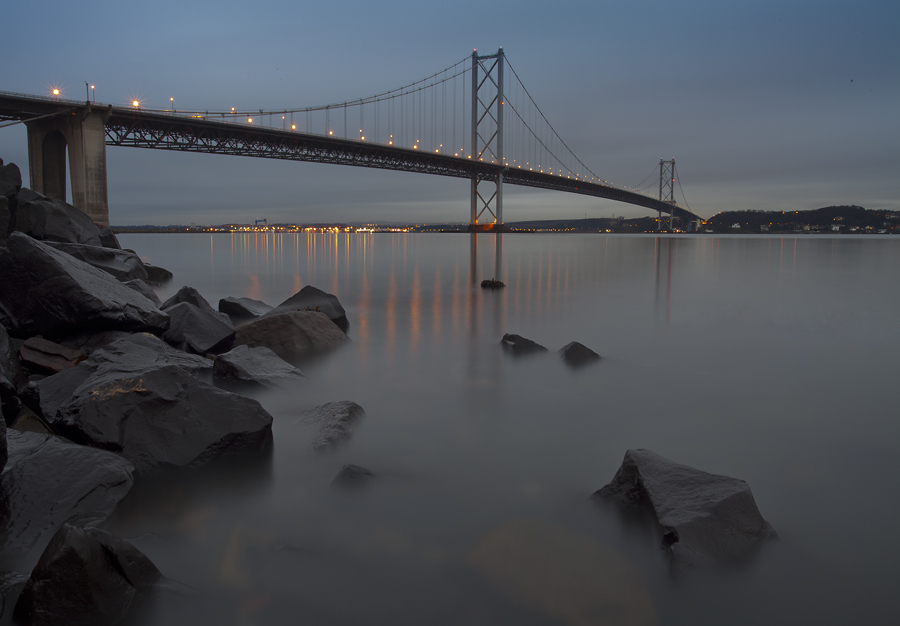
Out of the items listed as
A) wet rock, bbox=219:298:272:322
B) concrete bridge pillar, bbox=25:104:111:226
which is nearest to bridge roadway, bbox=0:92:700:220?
concrete bridge pillar, bbox=25:104:111:226

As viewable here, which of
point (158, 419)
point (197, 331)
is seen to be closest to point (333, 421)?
point (158, 419)

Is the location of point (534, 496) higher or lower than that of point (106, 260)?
lower

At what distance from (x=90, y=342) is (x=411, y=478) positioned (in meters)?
2.82

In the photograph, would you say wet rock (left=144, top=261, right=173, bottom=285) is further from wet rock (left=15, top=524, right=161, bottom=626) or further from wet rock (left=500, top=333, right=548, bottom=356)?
wet rock (left=15, top=524, right=161, bottom=626)

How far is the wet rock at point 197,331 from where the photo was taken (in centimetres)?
482

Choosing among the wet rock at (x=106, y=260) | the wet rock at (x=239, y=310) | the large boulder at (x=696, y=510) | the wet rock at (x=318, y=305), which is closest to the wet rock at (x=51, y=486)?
the large boulder at (x=696, y=510)

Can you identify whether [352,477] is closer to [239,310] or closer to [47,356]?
[47,356]

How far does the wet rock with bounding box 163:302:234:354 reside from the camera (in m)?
4.82

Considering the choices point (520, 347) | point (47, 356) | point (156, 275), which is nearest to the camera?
point (47, 356)

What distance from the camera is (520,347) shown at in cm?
571

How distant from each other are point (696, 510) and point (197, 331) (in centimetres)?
433

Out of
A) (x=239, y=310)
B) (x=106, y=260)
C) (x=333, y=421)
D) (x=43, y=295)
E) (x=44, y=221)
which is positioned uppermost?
(x=44, y=221)

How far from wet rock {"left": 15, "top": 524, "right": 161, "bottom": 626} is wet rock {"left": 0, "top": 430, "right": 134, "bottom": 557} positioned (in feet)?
1.69

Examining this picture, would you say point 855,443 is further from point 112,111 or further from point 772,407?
point 112,111
